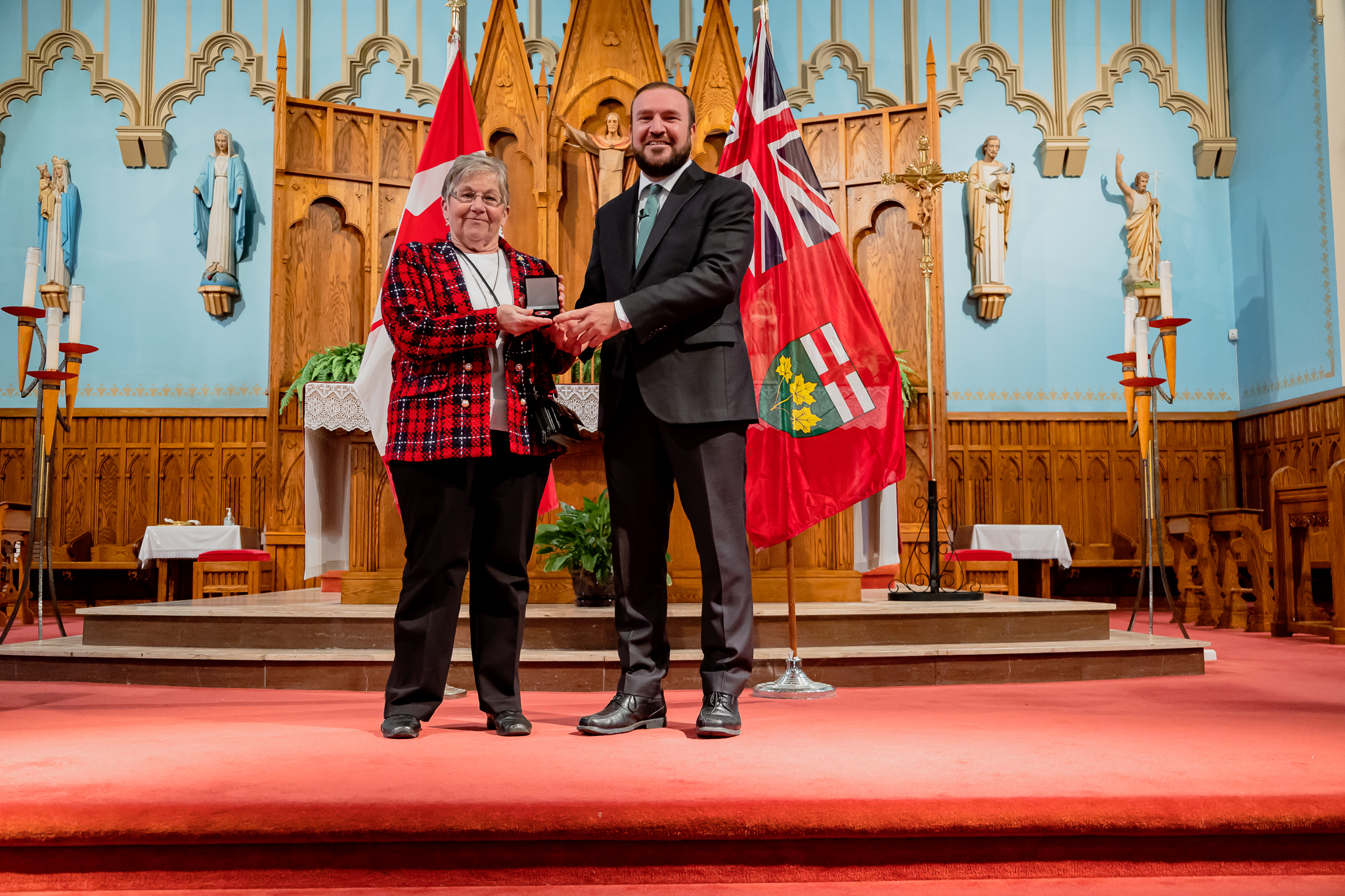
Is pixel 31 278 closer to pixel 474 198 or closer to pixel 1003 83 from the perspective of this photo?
pixel 474 198

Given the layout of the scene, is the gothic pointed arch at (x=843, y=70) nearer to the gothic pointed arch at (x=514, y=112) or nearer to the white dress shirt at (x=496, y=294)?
the gothic pointed arch at (x=514, y=112)

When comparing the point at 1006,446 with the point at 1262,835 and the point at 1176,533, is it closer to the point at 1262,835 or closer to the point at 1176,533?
the point at 1176,533

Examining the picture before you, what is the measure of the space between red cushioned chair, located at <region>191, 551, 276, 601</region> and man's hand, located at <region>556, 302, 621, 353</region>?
19.8 feet

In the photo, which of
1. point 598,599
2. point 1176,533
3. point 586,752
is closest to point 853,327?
point 598,599

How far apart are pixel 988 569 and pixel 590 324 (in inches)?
244

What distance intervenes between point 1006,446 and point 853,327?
5.96 m

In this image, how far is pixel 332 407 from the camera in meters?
4.87

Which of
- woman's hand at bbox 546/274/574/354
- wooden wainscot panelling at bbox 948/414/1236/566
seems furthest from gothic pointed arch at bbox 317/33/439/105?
woman's hand at bbox 546/274/574/354

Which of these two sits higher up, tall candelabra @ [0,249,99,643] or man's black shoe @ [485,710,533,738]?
tall candelabra @ [0,249,99,643]

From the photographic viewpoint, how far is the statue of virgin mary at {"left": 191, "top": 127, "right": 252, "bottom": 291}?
29.2 ft

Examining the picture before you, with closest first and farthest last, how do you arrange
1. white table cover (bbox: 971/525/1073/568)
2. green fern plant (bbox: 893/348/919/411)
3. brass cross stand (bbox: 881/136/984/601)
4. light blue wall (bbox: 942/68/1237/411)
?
1. brass cross stand (bbox: 881/136/984/601)
2. green fern plant (bbox: 893/348/919/411)
3. white table cover (bbox: 971/525/1073/568)
4. light blue wall (bbox: 942/68/1237/411)

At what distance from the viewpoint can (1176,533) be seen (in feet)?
22.8

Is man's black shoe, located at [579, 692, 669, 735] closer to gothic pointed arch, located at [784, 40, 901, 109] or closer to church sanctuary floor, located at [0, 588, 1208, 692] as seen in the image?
church sanctuary floor, located at [0, 588, 1208, 692]

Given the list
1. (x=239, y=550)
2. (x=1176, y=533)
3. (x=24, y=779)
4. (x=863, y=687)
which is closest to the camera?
(x=24, y=779)
